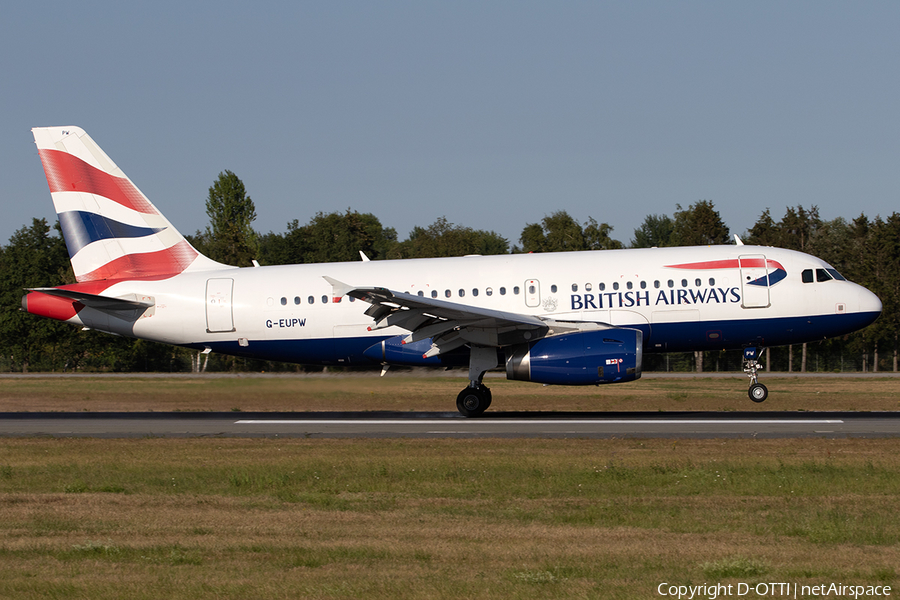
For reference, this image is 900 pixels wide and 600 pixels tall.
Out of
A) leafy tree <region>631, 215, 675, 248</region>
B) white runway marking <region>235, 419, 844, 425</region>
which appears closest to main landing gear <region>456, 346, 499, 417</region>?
white runway marking <region>235, 419, 844, 425</region>

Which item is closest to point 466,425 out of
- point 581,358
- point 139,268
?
point 581,358

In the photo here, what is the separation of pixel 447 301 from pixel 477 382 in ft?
7.46

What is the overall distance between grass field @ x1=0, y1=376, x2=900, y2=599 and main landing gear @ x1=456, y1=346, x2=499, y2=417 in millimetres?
5038

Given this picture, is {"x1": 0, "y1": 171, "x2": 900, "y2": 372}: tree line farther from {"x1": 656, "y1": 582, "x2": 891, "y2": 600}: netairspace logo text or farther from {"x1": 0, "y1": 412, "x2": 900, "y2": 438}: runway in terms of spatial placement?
{"x1": 656, "y1": 582, "x2": 891, "y2": 600}: netairspace logo text

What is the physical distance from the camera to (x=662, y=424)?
821 inches

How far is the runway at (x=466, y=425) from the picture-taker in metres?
19.2

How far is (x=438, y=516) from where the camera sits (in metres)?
10.9

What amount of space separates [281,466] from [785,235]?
182 feet

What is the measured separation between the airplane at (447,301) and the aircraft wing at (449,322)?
0.05 meters

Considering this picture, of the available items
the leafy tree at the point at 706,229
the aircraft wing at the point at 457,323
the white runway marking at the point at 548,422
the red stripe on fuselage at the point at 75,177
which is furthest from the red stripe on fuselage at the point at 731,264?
the leafy tree at the point at 706,229

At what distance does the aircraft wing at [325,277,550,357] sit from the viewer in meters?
21.3

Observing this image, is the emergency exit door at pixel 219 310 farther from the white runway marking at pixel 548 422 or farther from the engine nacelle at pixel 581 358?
the engine nacelle at pixel 581 358

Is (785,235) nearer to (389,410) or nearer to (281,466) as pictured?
(389,410)

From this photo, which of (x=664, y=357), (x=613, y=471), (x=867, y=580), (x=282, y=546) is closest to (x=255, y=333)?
(x=613, y=471)
